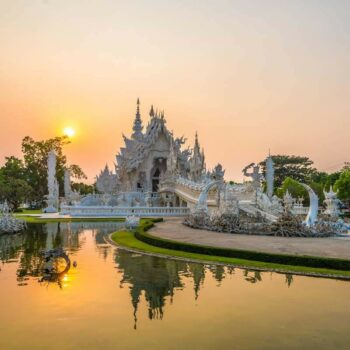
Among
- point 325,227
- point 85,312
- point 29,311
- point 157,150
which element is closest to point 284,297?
point 85,312

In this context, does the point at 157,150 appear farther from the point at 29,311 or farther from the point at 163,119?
the point at 29,311

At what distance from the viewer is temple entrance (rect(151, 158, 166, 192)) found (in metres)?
61.8

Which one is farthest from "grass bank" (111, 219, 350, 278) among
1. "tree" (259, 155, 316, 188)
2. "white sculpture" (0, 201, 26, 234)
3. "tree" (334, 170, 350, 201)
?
"tree" (259, 155, 316, 188)

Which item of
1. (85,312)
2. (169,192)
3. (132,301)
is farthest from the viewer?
(169,192)

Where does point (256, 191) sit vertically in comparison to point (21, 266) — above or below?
above

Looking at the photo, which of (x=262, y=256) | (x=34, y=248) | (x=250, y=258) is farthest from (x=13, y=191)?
(x=262, y=256)

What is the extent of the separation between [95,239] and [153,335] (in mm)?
15408

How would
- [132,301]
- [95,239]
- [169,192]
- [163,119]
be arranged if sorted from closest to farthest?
[132,301], [95,239], [169,192], [163,119]

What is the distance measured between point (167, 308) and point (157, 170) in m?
54.4

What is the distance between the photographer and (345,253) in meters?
16.2

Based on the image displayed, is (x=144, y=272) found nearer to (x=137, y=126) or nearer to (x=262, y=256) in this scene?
(x=262, y=256)

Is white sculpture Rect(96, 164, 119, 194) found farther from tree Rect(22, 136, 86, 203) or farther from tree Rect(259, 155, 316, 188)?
tree Rect(259, 155, 316, 188)

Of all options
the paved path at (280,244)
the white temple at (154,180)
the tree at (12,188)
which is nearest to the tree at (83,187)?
the tree at (12,188)

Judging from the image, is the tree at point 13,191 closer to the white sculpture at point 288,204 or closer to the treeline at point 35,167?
the treeline at point 35,167
